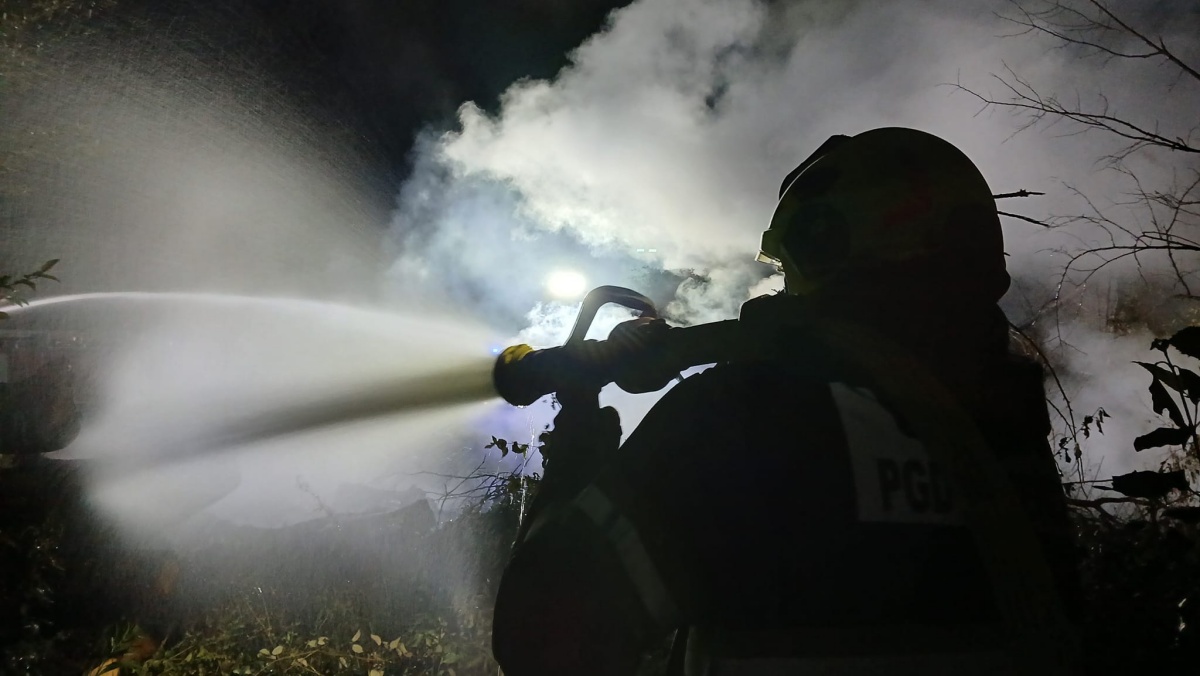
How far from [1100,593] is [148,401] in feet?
33.6

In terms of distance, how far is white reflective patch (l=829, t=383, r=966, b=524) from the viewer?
1.05m

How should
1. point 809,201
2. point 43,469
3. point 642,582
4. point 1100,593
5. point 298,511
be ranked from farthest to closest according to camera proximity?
point 298,511 → point 43,469 → point 1100,593 → point 809,201 → point 642,582

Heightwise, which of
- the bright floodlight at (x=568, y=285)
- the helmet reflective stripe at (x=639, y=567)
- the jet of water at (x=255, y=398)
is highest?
the bright floodlight at (x=568, y=285)

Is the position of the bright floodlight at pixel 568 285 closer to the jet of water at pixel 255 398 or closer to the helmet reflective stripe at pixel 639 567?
the jet of water at pixel 255 398

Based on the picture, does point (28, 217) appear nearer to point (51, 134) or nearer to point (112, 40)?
point (51, 134)

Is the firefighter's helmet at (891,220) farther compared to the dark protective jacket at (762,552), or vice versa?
the firefighter's helmet at (891,220)

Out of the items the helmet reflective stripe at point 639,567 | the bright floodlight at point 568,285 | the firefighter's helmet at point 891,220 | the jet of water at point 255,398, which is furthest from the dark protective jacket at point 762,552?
the bright floodlight at point 568,285

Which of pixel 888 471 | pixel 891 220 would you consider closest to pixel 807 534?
pixel 888 471

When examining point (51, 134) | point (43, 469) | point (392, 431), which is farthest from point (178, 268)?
point (43, 469)

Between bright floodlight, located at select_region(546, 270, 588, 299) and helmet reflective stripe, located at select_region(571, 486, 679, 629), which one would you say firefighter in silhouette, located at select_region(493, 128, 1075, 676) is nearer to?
helmet reflective stripe, located at select_region(571, 486, 679, 629)

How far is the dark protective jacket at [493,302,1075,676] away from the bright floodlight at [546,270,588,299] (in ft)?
28.5

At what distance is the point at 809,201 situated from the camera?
1532 millimetres

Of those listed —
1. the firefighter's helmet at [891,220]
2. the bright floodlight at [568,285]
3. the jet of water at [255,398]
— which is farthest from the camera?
the bright floodlight at [568,285]

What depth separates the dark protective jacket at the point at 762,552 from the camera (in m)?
1.01
